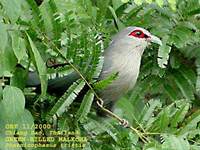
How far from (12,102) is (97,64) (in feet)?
1.96

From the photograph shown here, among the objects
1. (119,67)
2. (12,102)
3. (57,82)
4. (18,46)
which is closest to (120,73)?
(119,67)

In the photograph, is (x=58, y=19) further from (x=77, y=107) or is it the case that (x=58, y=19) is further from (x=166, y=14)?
(x=166, y=14)

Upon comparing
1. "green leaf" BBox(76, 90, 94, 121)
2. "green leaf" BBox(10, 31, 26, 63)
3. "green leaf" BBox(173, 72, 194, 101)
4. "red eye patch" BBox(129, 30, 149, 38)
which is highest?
"red eye patch" BBox(129, 30, 149, 38)

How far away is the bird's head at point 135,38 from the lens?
10.3 feet

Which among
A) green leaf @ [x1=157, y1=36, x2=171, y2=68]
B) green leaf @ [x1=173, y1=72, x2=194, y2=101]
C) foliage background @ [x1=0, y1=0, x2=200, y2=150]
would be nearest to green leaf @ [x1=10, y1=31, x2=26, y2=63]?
foliage background @ [x1=0, y1=0, x2=200, y2=150]

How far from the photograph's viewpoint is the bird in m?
2.58

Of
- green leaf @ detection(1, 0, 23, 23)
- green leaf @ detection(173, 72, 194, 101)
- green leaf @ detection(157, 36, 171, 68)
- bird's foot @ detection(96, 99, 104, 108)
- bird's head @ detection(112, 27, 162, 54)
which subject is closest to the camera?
green leaf @ detection(1, 0, 23, 23)

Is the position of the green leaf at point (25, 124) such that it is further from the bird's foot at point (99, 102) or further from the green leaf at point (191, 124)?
the green leaf at point (191, 124)

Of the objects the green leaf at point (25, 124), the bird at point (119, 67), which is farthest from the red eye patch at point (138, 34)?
the green leaf at point (25, 124)

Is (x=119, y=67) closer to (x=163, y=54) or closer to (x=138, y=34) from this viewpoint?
(x=138, y=34)

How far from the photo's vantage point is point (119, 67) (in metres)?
2.92

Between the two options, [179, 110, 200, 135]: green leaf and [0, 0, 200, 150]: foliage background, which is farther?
[179, 110, 200, 135]: green leaf

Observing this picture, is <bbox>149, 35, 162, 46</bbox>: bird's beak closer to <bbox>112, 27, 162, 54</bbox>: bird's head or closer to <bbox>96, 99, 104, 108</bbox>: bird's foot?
<bbox>112, 27, 162, 54</bbox>: bird's head

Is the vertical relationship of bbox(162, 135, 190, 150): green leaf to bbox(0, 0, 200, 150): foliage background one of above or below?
below
